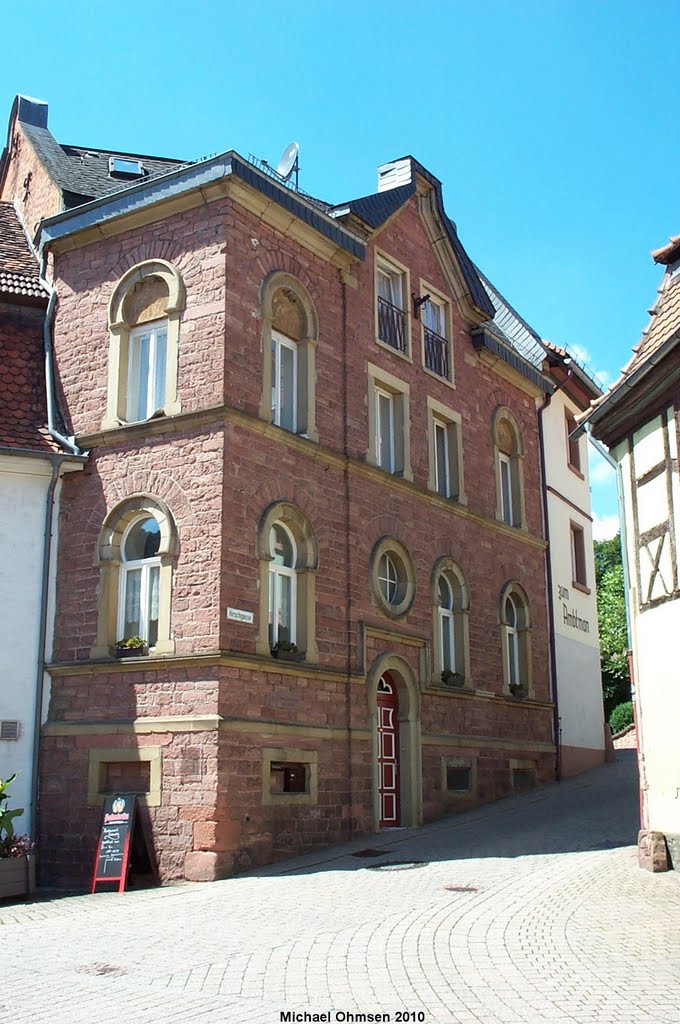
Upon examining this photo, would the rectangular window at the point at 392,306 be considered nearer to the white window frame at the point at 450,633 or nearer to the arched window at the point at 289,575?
the white window frame at the point at 450,633

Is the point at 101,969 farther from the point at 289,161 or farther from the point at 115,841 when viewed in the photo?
the point at 289,161

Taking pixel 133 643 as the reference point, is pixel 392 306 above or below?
above

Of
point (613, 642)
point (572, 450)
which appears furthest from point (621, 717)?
point (572, 450)

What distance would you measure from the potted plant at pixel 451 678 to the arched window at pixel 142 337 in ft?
23.4

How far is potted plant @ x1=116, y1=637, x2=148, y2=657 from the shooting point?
15.2 m

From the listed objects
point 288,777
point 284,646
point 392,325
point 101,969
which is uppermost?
point 392,325

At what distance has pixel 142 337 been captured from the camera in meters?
16.9

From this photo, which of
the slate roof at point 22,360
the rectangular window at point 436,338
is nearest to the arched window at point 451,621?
the rectangular window at point 436,338

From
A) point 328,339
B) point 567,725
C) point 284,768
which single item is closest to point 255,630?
point 284,768

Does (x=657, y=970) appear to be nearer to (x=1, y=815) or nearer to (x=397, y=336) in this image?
(x=1, y=815)

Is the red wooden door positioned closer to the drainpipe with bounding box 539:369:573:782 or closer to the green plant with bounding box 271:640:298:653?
the green plant with bounding box 271:640:298:653

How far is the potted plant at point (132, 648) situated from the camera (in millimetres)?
15242

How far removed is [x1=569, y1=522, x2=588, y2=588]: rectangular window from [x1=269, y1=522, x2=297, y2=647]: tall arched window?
40.0ft

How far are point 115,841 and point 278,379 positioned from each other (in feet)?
22.7
